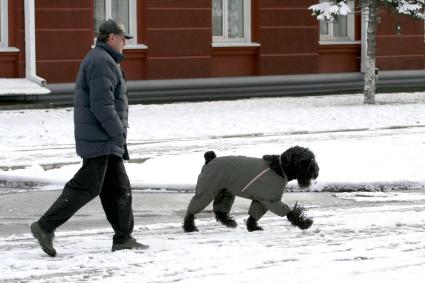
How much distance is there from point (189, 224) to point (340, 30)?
19029 mm

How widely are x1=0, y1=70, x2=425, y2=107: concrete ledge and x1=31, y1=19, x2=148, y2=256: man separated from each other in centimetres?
1389

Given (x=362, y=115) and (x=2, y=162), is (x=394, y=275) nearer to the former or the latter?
(x=2, y=162)

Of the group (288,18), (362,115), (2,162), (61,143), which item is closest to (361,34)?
(288,18)

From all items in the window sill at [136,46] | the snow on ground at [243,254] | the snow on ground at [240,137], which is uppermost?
the window sill at [136,46]

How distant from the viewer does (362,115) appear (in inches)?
824

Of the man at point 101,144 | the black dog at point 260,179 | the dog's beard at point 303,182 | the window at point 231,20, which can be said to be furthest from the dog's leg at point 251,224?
the window at point 231,20

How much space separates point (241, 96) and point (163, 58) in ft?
6.68

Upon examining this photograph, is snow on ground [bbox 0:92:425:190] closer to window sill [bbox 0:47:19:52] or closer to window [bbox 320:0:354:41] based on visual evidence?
window sill [bbox 0:47:19:52]

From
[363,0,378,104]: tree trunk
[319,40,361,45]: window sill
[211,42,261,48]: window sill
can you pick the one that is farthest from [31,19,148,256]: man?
[319,40,361,45]: window sill

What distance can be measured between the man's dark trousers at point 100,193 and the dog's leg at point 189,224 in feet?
2.86

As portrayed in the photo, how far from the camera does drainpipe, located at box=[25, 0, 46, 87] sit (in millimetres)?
22344

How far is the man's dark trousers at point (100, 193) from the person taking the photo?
8.52 m

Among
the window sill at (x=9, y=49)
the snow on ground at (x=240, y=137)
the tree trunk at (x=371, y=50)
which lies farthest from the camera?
the tree trunk at (x=371, y=50)

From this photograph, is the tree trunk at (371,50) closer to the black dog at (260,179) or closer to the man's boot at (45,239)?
the black dog at (260,179)
